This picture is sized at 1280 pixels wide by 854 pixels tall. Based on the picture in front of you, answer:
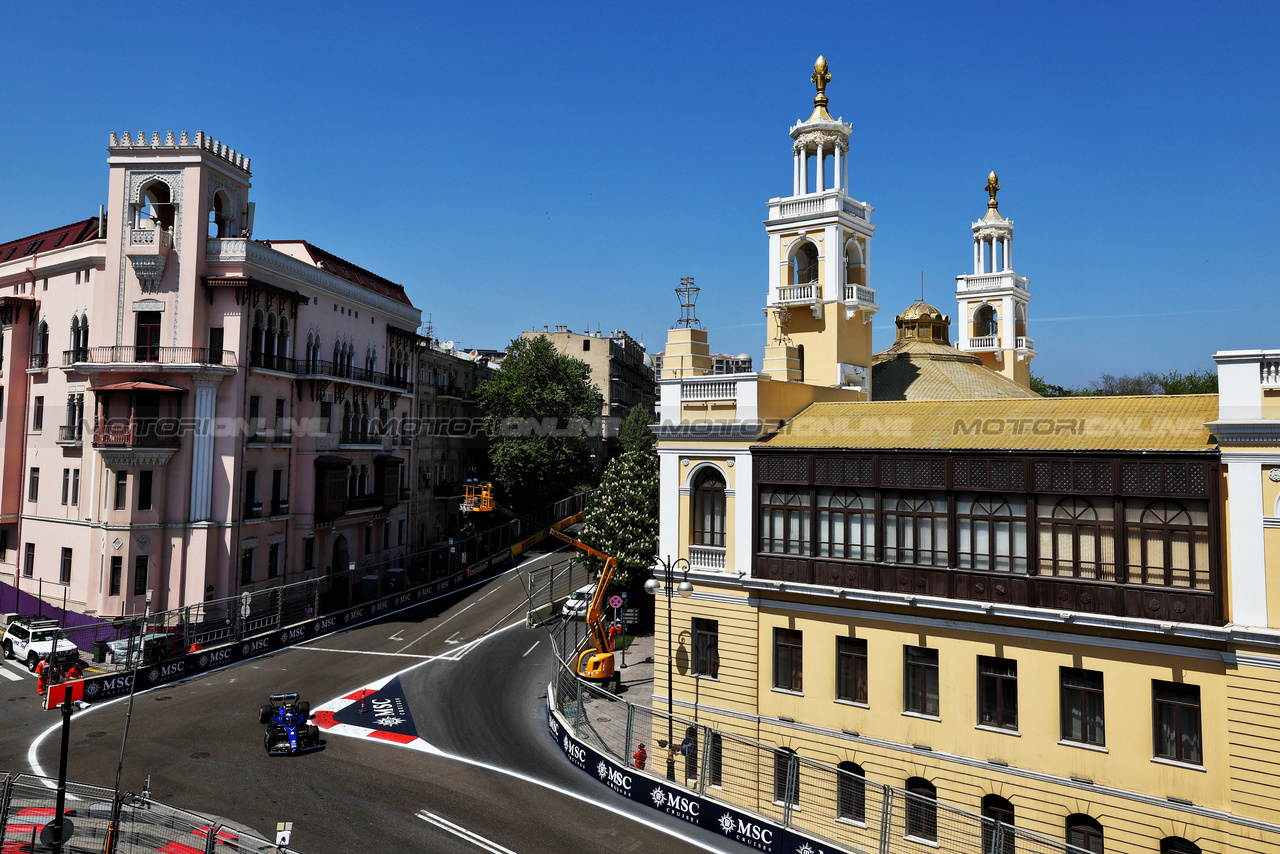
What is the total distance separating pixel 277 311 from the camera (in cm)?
4600

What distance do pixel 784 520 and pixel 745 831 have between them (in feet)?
29.0

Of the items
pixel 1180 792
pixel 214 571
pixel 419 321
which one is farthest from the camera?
pixel 419 321

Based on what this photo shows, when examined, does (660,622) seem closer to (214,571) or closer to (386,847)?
(386,847)

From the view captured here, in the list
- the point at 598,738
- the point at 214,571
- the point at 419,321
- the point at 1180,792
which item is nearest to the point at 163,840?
the point at 598,738

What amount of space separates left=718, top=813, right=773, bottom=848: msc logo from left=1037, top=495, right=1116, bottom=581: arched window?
991cm

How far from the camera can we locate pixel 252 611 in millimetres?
42719

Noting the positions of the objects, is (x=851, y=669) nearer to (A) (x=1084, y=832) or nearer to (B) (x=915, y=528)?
(B) (x=915, y=528)

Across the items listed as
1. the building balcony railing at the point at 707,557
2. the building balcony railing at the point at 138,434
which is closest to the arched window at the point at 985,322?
the building balcony railing at the point at 707,557

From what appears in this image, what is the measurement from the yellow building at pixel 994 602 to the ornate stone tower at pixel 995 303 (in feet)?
93.3

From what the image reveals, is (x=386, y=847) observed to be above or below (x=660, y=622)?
below

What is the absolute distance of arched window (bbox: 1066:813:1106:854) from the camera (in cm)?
2038

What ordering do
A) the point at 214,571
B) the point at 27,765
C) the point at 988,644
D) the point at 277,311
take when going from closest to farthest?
the point at 988,644
the point at 27,765
the point at 214,571
the point at 277,311

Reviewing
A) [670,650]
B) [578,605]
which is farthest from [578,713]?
[578,605]

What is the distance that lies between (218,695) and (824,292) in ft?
96.5
